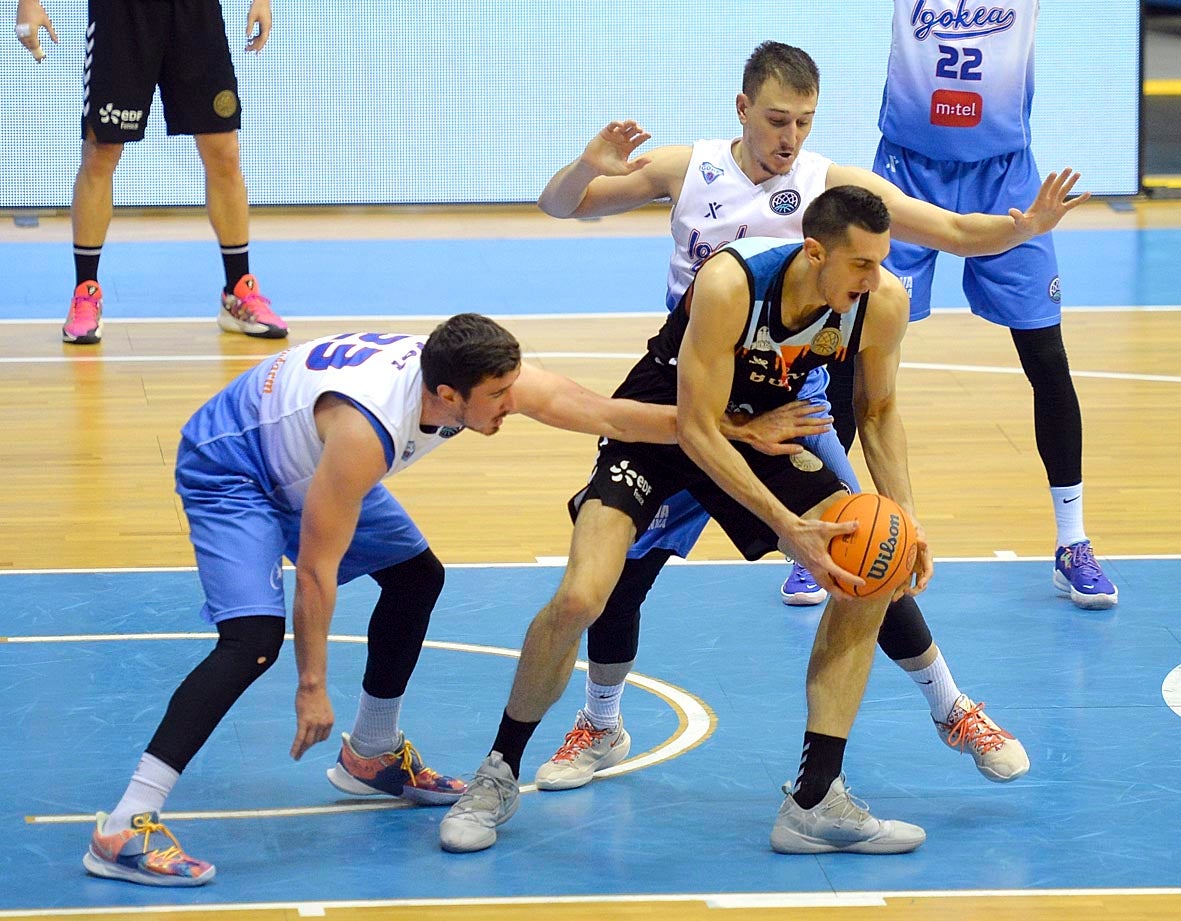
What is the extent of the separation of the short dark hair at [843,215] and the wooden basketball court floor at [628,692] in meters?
1.37

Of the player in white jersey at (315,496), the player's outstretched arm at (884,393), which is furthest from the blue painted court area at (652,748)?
the player's outstretched arm at (884,393)

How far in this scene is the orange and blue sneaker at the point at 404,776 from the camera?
469 cm

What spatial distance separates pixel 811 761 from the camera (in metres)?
4.43

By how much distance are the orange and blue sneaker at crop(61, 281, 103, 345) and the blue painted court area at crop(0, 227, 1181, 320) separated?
2.09ft

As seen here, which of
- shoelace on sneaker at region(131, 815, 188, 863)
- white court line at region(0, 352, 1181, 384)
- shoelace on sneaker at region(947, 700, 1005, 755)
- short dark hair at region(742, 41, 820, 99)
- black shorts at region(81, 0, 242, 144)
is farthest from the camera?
black shorts at region(81, 0, 242, 144)

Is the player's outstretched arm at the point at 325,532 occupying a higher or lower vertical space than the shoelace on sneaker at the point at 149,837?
higher

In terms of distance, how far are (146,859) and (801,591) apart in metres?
2.60

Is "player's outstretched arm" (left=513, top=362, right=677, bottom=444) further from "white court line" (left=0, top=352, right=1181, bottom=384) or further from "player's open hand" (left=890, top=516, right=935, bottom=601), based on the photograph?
"white court line" (left=0, top=352, right=1181, bottom=384)

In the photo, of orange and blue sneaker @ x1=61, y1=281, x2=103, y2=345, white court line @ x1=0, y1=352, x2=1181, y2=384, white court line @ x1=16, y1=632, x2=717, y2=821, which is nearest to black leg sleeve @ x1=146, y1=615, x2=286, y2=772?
white court line @ x1=16, y1=632, x2=717, y2=821

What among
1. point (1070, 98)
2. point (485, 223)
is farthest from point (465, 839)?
point (1070, 98)

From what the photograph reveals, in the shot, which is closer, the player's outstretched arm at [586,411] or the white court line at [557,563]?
the player's outstretched arm at [586,411]

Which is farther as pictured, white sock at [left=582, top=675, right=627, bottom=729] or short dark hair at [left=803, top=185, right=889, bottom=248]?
white sock at [left=582, top=675, right=627, bottom=729]

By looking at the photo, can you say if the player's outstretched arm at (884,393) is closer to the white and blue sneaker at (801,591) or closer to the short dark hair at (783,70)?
the short dark hair at (783,70)

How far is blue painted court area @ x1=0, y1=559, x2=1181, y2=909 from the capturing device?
4289mm
